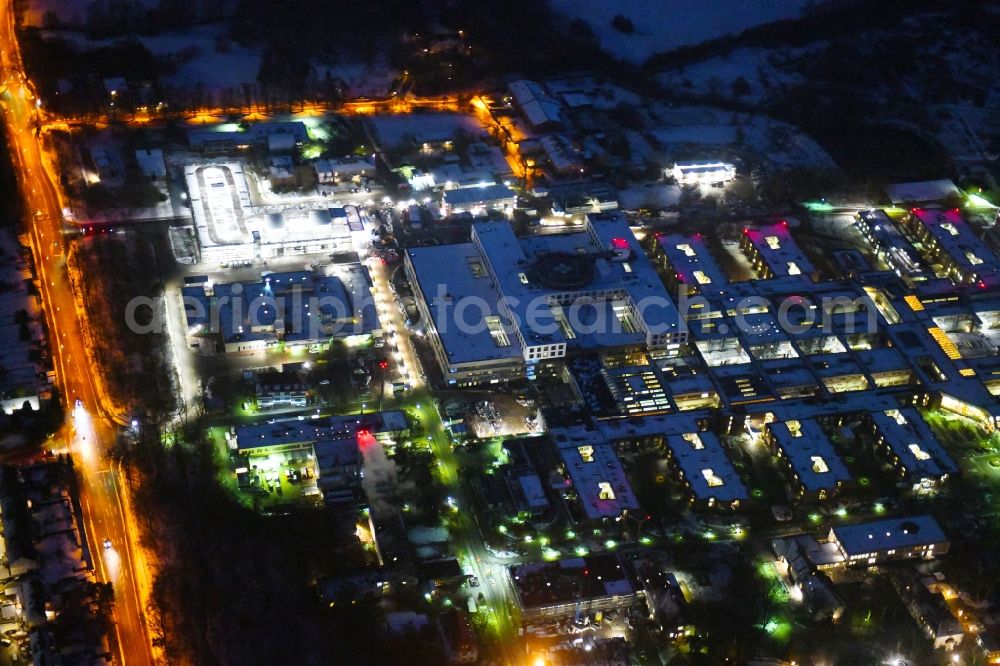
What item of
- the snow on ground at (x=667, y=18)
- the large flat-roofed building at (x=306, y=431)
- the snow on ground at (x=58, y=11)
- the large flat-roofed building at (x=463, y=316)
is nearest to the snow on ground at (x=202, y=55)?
the snow on ground at (x=58, y=11)

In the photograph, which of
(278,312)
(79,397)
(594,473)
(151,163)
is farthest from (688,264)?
(79,397)

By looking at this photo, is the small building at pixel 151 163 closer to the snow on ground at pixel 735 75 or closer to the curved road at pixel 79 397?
the curved road at pixel 79 397

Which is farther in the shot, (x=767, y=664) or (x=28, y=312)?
(x=28, y=312)

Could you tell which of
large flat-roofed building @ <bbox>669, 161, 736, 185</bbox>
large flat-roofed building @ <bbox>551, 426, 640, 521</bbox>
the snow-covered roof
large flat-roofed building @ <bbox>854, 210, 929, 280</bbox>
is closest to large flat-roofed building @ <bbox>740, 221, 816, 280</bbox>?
large flat-roofed building @ <bbox>854, 210, 929, 280</bbox>

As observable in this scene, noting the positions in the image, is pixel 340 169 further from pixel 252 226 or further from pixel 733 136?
pixel 733 136

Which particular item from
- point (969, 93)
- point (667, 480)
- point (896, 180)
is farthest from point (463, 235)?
point (969, 93)

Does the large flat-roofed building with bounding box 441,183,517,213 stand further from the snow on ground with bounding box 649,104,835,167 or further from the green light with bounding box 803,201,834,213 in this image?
the green light with bounding box 803,201,834,213

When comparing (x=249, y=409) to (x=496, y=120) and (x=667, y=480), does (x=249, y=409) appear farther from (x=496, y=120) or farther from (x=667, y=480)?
(x=496, y=120)
